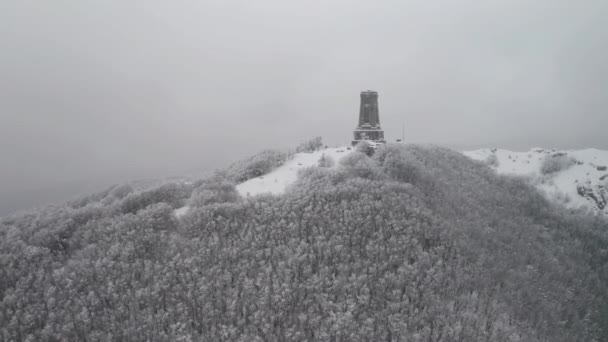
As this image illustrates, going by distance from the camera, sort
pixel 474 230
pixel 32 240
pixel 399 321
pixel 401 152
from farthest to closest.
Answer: pixel 401 152 < pixel 474 230 < pixel 32 240 < pixel 399 321

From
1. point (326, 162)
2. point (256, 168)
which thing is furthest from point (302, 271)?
point (256, 168)

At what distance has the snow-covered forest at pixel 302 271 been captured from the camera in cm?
573

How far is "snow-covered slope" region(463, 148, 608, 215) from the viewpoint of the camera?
22.0 m

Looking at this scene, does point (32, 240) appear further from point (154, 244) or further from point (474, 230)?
point (474, 230)

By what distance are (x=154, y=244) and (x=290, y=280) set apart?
4.10 m

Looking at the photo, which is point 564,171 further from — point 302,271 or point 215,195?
point 215,195

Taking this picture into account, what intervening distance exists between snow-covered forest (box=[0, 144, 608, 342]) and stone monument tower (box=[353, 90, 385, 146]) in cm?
1563

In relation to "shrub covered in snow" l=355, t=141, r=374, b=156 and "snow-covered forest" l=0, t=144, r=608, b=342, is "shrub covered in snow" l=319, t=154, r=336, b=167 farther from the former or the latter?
"shrub covered in snow" l=355, t=141, r=374, b=156

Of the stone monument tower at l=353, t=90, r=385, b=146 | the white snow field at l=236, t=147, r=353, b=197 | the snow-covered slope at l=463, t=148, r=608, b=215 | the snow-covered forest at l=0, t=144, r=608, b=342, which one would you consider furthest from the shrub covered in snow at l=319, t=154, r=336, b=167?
the snow-covered slope at l=463, t=148, r=608, b=215

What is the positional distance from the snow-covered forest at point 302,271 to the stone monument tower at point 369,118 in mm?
15633

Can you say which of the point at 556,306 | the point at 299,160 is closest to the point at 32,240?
the point at 299,160

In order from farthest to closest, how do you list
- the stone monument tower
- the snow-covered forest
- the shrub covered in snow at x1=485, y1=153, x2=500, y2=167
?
the stone monument tower
the shrub covered in snow at x1=485, y1=153, x2=500, y2=167
the snow-covered forest

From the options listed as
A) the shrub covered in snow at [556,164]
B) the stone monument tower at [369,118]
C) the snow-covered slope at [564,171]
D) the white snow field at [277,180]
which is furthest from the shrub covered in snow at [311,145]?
the shrub covered in snow at [556,164]

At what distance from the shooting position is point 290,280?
682cm
